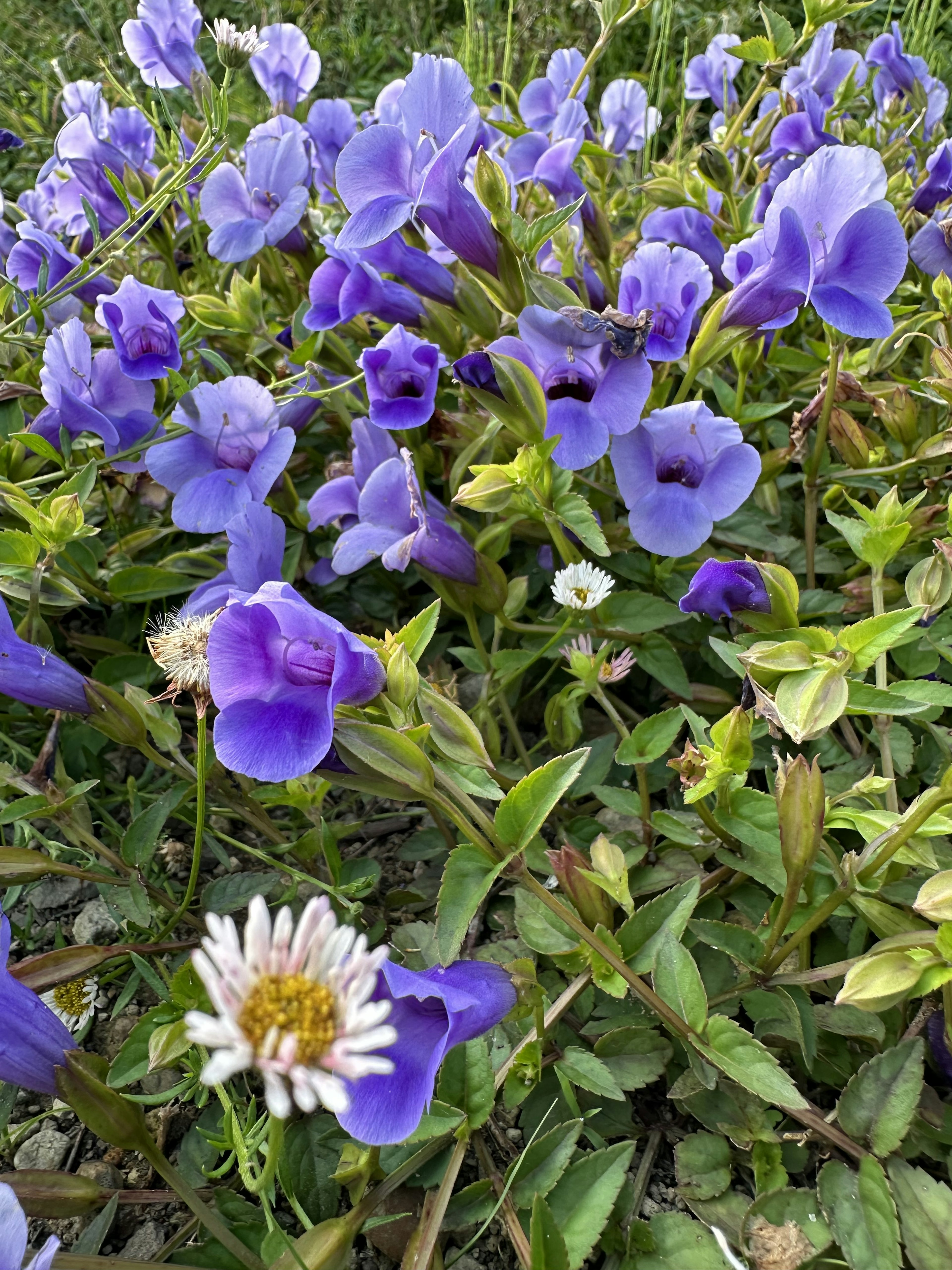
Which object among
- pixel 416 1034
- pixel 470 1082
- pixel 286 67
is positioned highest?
pixel 286 67

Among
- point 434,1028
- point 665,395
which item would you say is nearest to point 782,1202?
point 434,1028

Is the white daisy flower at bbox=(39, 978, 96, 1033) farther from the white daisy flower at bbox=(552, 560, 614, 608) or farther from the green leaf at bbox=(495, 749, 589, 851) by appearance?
the white daisy flower at bbox=(552, 560, 614, 608)

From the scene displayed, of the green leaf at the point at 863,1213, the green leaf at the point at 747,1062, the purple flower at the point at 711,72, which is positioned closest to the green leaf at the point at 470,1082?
the green leaf at the point at 747,1062

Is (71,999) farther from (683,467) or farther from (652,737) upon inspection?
(683,467)

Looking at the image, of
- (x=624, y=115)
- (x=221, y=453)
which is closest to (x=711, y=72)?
(x=624, y=115)

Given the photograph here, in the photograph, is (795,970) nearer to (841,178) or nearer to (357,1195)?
(357,1195)

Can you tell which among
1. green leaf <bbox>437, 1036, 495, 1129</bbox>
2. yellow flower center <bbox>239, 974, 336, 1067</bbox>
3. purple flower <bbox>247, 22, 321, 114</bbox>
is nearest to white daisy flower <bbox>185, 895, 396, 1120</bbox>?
yellow flower center <bbox>239, 974, 336, 1067</bbox>

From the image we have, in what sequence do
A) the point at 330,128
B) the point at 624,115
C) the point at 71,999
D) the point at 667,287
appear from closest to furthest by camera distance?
the point at 71,999 < the point at 667,287 < the point at 330,128 < the point at 624,115
